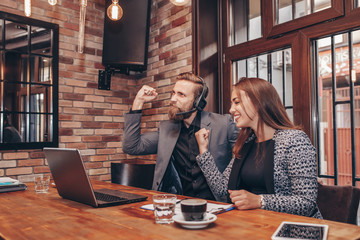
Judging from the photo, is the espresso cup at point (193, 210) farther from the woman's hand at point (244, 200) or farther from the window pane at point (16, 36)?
the window pane at point (16, 36)

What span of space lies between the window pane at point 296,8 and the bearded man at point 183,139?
2.77 ft

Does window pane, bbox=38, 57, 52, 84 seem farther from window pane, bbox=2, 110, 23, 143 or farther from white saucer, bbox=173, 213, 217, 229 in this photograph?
white saucer, bbox=173, 213, 217, 229

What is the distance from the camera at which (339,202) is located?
1353 millimetres

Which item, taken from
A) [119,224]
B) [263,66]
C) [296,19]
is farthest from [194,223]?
[263,66]

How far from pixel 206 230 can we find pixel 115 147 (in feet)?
8.95

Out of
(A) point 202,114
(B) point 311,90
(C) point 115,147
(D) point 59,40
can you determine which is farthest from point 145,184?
(D) point 59,40

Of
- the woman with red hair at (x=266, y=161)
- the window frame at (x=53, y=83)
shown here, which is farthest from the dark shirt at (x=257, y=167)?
the window frame at (x=53, y=83)

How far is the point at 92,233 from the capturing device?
3.06 ft

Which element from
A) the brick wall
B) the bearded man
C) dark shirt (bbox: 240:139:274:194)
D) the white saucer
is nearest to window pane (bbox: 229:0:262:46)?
the brick wall

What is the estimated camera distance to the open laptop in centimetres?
125

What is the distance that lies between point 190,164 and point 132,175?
487mm

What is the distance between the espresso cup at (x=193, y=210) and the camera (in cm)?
96

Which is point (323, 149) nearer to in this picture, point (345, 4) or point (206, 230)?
point (345, 4)

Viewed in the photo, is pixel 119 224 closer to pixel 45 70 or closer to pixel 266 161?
pixel 266 161
